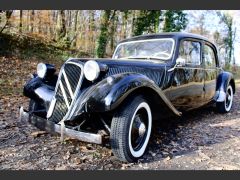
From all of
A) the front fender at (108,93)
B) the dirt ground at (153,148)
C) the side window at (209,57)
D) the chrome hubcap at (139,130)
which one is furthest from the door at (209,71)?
the front fender at (108,93)

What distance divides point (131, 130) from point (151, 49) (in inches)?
71.9

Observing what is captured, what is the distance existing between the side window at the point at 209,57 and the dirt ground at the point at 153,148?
1071 mm

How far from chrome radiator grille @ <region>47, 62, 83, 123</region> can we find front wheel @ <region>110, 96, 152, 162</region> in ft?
2.08

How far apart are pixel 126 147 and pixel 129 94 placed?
600 millimetres

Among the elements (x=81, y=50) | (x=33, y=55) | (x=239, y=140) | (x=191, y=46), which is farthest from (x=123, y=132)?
(x=81, y=50)

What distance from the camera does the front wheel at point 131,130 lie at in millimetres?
3260

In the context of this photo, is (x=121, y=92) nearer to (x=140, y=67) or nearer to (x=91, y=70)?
(x=91, y=70)

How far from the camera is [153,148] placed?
3.96 m

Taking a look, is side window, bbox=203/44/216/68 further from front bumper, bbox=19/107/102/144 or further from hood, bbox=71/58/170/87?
front bumper, bbox=19/107/102/144

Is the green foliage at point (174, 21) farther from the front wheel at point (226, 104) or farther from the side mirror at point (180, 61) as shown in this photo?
the side mirror at point (180, 61)

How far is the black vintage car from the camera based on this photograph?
329 cm

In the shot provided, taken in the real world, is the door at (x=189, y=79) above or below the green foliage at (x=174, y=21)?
below

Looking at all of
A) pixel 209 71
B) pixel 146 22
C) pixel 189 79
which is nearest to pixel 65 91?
pixel 189 79

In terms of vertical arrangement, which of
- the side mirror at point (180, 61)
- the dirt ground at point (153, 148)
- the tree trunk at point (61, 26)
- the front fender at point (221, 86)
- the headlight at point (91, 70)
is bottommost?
the dirt ground at point (153, 148)
